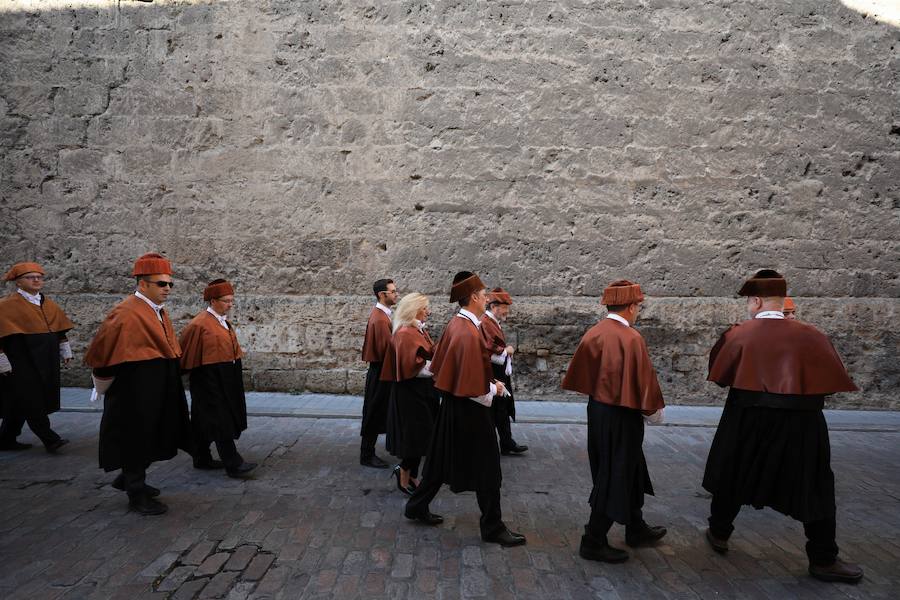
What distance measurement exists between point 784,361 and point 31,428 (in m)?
6.28

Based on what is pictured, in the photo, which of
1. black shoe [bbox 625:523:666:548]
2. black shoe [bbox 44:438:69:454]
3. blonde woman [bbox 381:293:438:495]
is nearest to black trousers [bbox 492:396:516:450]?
blonde woman [bbox 381:293:438:495]

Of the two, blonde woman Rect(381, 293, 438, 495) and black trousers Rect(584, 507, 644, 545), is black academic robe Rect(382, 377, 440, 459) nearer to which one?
blonde woman Rect(381, 293, 438, 495)

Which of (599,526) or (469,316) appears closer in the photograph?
(599,526)

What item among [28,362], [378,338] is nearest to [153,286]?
[378,338]

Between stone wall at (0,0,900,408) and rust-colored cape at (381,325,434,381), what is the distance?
3.40 metres

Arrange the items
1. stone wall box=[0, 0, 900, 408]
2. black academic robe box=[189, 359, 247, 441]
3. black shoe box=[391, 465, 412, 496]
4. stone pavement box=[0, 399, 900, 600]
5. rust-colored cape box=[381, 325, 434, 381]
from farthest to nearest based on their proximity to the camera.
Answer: stone wall box=[0, 0, 900, 408]
black academic robe box=[189, 359, 247, 441]
black shoe box=[391, 465, 412, 496]
rust-colored cape box=[381, 325, 434, 381]
stone pavement box=[0, 399, 900, 600]

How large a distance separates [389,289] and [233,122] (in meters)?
4.42

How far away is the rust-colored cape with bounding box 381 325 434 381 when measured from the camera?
425 centimetres

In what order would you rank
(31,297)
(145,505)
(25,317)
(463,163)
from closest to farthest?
(145,505) < (25,317) < (31,297) < (463,163)

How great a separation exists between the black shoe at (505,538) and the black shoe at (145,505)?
2266 mm

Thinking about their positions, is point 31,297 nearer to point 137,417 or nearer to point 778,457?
point 137,417

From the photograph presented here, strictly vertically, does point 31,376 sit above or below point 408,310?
below

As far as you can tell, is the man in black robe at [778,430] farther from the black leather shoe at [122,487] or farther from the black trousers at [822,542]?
the black leather shoe at [122,487]

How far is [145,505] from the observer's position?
398 cm
